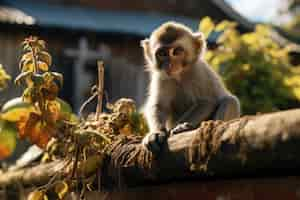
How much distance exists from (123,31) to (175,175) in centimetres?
1732

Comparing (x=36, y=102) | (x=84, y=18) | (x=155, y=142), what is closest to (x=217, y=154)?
(x=155, y=142)

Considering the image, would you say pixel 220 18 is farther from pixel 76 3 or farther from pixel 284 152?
pixel 284 152

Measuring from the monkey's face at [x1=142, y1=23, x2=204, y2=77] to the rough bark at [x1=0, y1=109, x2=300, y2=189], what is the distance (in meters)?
1.91

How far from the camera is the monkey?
245 inches

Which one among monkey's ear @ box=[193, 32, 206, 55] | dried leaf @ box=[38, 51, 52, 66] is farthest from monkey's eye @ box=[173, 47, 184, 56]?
dried leaf @ box=[38, 51, 52, 66]

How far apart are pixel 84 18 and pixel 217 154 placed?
19.0 meters

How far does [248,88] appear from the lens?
368 inches

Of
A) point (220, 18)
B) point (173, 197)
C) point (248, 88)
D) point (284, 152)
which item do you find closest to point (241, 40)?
point (248, 88)

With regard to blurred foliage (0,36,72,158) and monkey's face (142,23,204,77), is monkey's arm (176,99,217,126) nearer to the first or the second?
monkey's face (142,23,204,77)

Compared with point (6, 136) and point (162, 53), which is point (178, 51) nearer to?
point (162, 53)

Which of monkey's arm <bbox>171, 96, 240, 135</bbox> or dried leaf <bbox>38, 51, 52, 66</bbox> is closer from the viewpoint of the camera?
dried leaf <bbox>38, 51, 52, 66</bbox>

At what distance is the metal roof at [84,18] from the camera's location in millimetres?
20156

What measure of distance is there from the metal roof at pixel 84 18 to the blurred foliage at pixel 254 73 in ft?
34.2

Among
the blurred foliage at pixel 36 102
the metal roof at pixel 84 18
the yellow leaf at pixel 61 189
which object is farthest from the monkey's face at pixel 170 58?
the metal roof at pixel 84 18
